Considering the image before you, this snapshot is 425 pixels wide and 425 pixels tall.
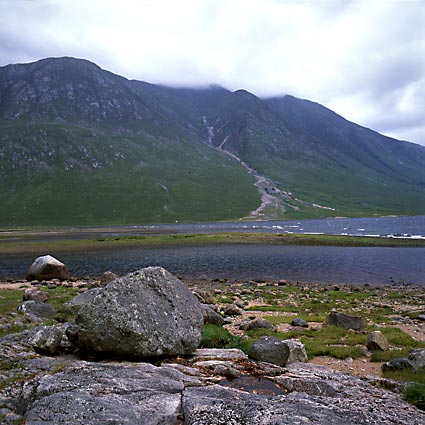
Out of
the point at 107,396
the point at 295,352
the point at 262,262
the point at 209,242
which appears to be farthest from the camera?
the point at 209,242

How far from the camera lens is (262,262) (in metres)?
66.7

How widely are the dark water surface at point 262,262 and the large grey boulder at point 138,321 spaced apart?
39.6 m

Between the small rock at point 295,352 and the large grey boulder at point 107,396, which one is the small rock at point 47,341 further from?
the small rock at point 295,352

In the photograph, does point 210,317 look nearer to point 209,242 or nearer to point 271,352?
point 271,352

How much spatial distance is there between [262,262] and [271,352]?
5529 centimetres

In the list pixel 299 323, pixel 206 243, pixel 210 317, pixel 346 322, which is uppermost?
pixel 210 317

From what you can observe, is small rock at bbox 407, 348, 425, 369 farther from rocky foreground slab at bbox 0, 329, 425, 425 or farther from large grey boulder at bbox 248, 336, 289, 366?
large grey boulder at bbox 248, 336, 289, 366

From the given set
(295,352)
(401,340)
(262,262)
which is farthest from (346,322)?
(262,262)

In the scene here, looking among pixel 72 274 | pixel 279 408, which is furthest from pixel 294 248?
pixel 279 408

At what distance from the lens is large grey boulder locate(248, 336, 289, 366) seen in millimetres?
12062

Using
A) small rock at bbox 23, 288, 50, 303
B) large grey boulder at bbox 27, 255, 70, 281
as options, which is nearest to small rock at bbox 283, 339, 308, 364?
small rock at bbox 23, 288, 50, 303

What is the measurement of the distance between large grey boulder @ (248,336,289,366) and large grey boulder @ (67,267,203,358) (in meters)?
2.26

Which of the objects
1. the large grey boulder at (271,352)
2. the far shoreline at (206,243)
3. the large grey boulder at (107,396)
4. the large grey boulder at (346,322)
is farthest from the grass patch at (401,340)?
the far shoreline at (206,243)

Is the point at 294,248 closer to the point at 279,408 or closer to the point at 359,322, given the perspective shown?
the point at 359,322
